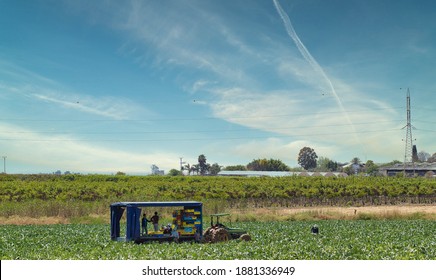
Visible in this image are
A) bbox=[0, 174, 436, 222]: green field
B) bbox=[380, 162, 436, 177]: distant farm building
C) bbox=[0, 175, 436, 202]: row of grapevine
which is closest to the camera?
bbox=[0, 174, 436, 222]: green field

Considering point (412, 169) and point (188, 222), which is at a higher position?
point (412, 169)

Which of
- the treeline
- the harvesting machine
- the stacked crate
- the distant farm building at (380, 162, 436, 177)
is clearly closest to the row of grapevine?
the treeline

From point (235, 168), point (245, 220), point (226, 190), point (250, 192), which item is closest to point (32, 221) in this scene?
point (245, 220)

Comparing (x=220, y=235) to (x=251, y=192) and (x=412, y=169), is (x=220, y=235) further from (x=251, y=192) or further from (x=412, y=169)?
(x=412, y=169)

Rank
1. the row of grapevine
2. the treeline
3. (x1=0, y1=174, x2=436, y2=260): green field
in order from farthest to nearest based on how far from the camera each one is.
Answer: the treeline, the row of grapevine, (x1=0, y1=174, x2=436, y2=260): green field

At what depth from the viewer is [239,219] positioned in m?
45.4

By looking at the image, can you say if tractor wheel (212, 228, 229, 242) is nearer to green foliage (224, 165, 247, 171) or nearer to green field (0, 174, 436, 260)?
green field (0, 174, 436, 260)

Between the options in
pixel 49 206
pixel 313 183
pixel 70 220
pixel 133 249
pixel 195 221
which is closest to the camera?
pixel 133 249

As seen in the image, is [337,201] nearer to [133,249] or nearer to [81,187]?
[81,187]

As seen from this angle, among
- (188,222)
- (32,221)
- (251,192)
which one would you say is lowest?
(32,221)

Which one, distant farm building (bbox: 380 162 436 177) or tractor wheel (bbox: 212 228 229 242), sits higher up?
distant farm building (bbox: 380 162 436 177)

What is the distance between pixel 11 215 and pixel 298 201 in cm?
4150

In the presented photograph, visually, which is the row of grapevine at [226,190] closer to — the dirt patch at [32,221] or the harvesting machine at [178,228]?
the dirt patch at [32,221]

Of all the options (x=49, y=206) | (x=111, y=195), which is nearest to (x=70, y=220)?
(x=49, y=206)
